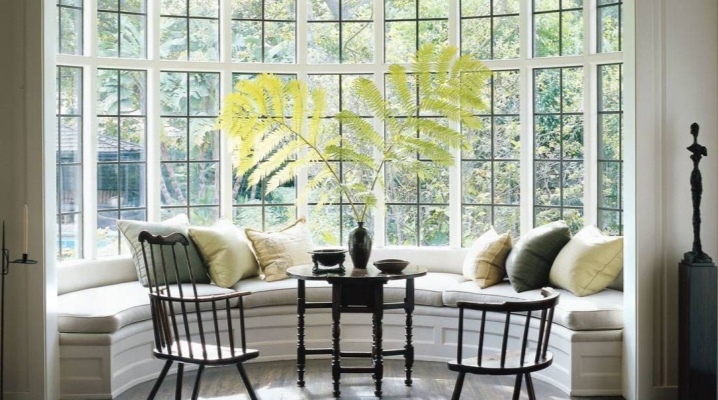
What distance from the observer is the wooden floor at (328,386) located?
523 cm

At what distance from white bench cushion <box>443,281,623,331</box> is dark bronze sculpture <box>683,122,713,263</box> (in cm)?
58

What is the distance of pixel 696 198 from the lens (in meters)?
4.80

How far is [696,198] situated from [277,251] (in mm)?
2749

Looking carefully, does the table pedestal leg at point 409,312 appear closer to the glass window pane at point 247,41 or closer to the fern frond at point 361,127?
the fern frond at point 361,127

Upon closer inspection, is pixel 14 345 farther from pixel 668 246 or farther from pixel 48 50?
pixel 668 246

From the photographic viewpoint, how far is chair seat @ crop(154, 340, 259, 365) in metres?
4.38

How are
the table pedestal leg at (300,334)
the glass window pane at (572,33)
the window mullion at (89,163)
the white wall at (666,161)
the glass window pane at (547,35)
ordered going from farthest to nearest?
1. the glass window pane at (547,35)
2. the glass window pane at (572,33)
3. the window mullion at (89,163)
4. the table pedestal leg at (300,334)
5. the white wall at (666,161)

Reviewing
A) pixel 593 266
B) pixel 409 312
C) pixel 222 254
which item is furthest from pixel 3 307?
pixel 593 266

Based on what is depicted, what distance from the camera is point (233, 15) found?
22.1ft

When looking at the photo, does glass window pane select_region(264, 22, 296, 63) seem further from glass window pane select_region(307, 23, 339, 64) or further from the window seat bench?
the window seat bench

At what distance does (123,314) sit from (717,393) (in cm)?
324

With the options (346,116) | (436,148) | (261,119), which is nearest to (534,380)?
(436,148)

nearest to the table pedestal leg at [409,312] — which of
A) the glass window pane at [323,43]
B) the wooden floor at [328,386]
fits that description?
the wooden floor at [328,386]

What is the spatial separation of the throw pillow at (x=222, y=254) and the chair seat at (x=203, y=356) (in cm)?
149
